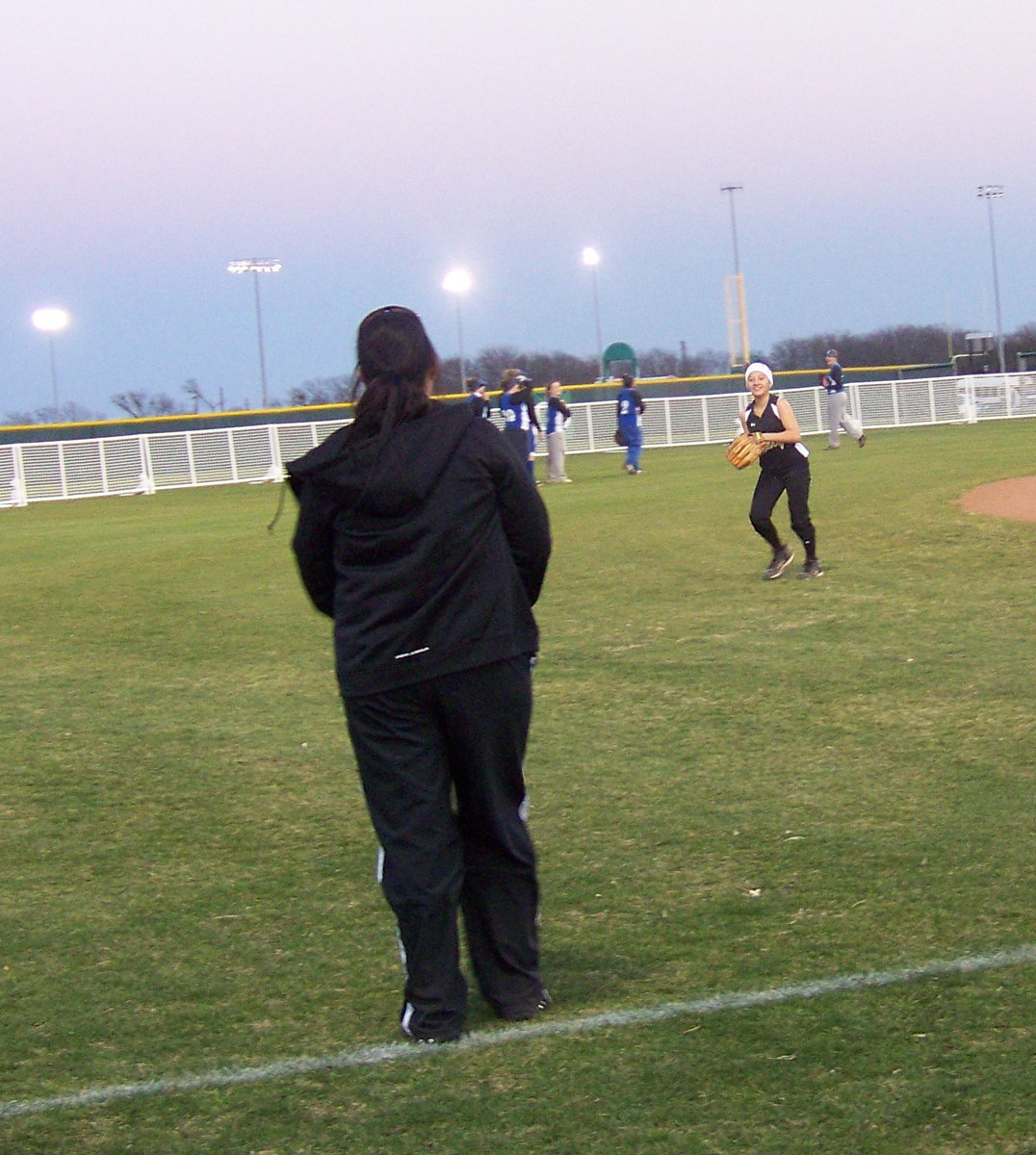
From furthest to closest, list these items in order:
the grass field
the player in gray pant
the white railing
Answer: the white railing < the player in gray pant < the grass field

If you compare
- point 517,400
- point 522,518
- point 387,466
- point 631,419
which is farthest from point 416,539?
point 631,419

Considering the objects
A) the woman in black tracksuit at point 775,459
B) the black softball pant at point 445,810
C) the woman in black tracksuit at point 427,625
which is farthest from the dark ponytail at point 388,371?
the woman in black tracksuit at point 775,459

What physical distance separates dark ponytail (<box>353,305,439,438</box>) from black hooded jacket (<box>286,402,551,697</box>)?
0.04m

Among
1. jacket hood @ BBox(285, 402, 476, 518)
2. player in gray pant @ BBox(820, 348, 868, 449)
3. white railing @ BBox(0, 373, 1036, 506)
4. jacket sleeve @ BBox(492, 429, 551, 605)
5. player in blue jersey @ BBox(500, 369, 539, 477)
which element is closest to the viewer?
jacket hood @ BBox(285, 402, 476, 518)

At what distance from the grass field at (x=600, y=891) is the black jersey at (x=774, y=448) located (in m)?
1.12

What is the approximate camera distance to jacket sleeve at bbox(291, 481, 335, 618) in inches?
154

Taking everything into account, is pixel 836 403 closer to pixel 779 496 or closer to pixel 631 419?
pixel 631 419

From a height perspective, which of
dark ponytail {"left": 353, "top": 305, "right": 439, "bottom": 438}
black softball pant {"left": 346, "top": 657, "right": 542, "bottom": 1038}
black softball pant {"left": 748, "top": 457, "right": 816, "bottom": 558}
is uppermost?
dark ponytail {"left": 353, "top": 305, "right": 439, "bottom": 438}

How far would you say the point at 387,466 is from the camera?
3.83 m

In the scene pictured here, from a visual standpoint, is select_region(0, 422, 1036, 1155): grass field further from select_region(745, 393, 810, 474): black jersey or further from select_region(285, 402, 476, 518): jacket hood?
select_region(285, 402, 476, 518): jacket hood

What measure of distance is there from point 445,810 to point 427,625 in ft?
1.61

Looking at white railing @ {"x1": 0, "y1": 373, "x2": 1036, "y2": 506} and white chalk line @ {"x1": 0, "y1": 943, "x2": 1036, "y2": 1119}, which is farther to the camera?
white railing @ {"x1": 0, "y1": 373, "x2": 1036, "y2": 506}

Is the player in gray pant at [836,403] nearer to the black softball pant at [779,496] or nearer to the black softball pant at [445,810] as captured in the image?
the black softball pant at [779,496]

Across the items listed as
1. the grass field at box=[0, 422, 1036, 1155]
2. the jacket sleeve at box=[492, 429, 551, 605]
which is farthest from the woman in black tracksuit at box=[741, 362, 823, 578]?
the jacket sleeve at box=[492, 429, 551, 605]
